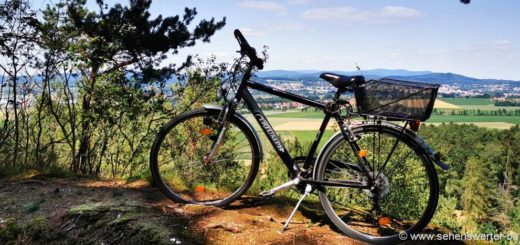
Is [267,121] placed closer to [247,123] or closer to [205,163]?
[247,123]

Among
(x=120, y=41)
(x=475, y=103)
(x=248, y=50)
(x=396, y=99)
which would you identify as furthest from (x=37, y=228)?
(x=475, y=103)

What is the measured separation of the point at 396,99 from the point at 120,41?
357 inches

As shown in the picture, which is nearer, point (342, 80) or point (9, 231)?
point (9, 231)

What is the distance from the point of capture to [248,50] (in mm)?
3645

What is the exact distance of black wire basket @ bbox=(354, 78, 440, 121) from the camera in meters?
3.05

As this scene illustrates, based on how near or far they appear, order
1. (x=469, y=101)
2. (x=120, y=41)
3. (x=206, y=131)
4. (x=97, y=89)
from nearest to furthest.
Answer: (x=206, y=131)
(x=97, y=89)
(x=120, y=41)
(x=469, y=101)

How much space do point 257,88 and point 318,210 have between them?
1.34 m

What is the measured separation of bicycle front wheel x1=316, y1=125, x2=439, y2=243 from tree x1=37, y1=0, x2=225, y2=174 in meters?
5.98

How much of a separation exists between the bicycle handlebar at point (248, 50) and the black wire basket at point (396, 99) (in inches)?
34.6

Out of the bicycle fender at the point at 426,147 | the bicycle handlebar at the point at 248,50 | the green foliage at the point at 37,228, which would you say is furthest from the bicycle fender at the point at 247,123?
the green foliage at the point at 37,228

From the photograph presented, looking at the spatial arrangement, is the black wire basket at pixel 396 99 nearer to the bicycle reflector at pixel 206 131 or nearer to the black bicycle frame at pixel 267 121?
the black bicycle frame at pixel 267 121

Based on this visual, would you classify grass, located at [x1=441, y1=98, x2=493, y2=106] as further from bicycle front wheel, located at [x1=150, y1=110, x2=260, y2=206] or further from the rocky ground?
the rocky ground

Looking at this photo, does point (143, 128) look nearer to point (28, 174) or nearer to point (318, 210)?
point (28, 174)

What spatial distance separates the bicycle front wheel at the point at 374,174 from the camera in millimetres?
3275
